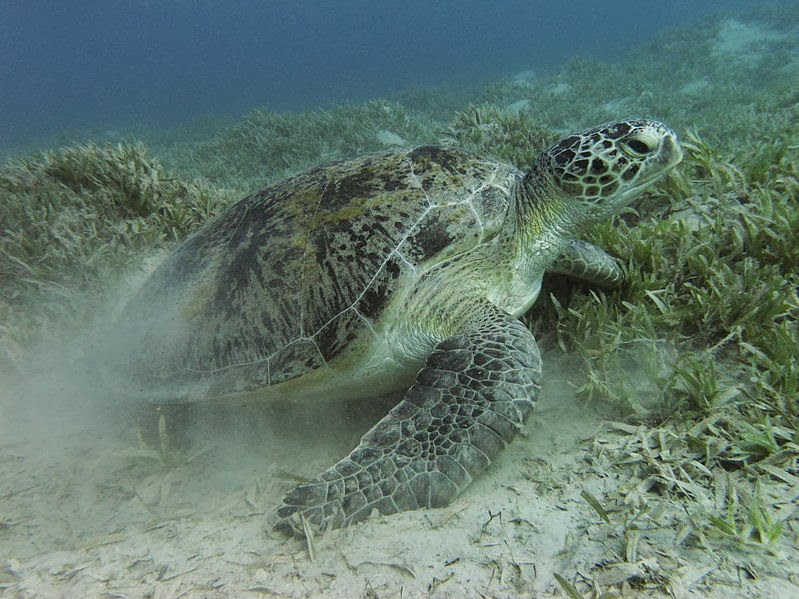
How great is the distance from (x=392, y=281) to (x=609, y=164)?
54.7 inches

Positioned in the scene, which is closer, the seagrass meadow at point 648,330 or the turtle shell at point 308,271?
the seagrass meadow at point 648,330

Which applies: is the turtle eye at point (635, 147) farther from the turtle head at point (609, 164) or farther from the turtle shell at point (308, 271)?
the turtle shell at point (308, 271)

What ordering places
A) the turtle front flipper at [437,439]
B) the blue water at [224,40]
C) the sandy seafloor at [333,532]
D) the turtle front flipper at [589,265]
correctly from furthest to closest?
1. the blue water at [224,40]
2. the turtle front flipper at [589,265]
3. the turtle front flipper at [437,439]
4. the sandy seafloor at [333,532]

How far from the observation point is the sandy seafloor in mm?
1118

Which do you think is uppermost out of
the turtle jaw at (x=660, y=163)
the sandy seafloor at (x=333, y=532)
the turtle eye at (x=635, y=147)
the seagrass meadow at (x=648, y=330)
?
the turtle eye at (x=635, y=147)

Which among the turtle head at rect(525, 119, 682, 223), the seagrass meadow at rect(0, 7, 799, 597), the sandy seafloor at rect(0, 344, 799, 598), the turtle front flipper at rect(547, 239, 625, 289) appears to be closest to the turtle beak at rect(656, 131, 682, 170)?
the turtle head at rect(525, 119, 682, 223)

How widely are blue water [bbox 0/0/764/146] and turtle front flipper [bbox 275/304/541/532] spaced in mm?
35817

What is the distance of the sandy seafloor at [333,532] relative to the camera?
3.67 feet

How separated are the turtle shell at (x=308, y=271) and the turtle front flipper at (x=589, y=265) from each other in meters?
0.52

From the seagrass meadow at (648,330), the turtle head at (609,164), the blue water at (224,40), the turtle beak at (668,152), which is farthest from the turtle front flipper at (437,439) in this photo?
the blue water at (224,40)

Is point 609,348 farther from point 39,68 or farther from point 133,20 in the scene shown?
point 133,20

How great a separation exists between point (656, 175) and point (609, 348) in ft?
3.58

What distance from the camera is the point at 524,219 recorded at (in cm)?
248

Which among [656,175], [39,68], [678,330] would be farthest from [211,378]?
[39,68]
